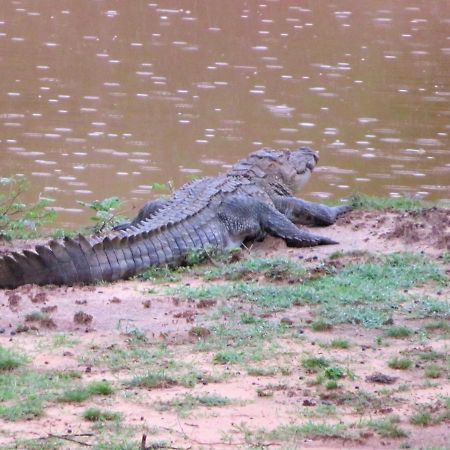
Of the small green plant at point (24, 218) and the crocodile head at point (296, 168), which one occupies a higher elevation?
the crocodile head at point (296, 168)

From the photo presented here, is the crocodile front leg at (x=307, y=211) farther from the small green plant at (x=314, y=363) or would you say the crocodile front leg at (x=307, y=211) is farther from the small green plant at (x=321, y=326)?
the small green plant at (x=314, y=363)

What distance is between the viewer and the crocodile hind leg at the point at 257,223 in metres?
8.49

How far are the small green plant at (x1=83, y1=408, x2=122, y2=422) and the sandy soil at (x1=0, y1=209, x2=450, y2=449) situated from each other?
0.16 feet

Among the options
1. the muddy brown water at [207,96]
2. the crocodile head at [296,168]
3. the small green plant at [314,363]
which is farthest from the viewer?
the muddy brown water at [207,96]

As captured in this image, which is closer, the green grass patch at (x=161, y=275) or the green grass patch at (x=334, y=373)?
the green grass patch at (x=334, y=373)

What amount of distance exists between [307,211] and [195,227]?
1223 mm

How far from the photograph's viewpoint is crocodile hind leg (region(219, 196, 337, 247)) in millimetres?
8492

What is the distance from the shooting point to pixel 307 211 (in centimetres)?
913

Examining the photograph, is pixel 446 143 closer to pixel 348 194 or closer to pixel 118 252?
pixel 348 194

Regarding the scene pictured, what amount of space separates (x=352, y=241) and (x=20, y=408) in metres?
4.12

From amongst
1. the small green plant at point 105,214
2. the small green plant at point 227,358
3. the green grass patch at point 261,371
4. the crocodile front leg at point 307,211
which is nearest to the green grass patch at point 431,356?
the green grass patch at point 261,371

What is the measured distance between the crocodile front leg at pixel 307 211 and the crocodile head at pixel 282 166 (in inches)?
16.9

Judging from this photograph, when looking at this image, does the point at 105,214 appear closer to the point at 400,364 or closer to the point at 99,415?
the point at 400,364

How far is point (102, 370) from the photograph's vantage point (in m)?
5.41
